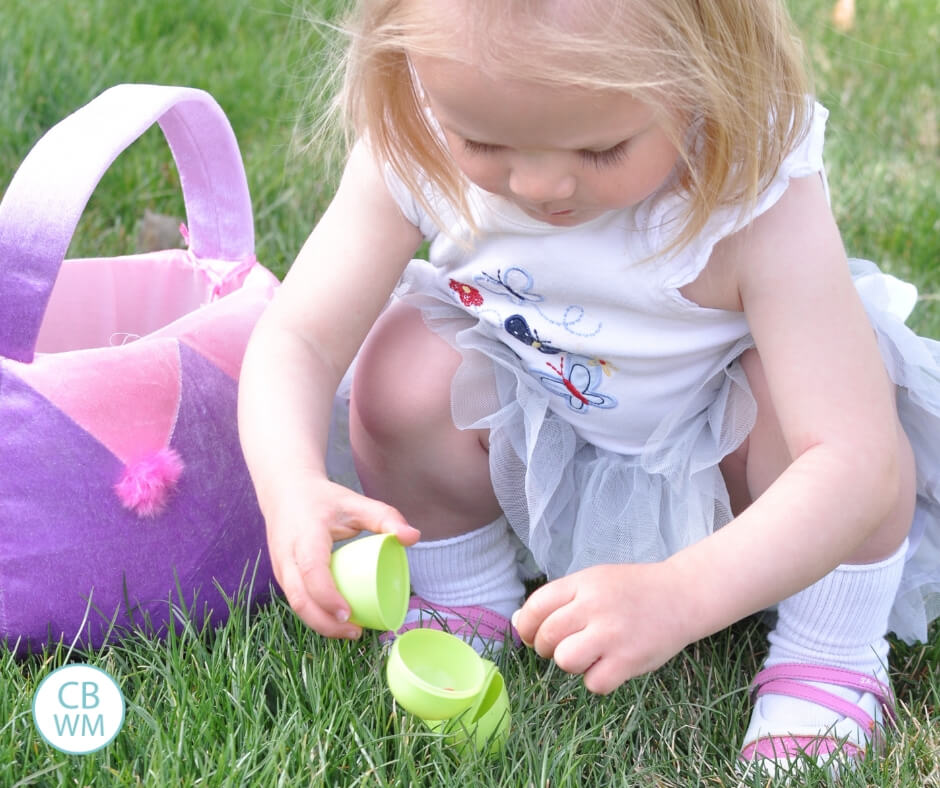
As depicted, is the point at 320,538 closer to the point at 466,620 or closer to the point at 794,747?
the point at 466,620

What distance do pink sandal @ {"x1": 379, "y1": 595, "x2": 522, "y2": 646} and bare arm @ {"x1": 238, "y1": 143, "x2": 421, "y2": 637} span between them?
27 cm

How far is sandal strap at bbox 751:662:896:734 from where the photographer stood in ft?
4.15

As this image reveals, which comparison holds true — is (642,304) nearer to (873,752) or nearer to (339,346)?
(339,346)

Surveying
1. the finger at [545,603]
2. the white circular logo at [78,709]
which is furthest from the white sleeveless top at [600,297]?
the white circular logo at [78,709]

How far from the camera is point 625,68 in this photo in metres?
0.96

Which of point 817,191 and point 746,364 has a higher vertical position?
point 817,191

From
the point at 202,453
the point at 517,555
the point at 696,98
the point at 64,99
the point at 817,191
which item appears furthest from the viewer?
the point at 64,99

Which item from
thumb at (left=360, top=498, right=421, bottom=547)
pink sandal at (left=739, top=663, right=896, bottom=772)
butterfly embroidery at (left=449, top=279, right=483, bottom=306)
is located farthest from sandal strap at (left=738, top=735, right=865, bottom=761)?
butterfly embroidery at (left=449, top=279, right=483, bottom=306)

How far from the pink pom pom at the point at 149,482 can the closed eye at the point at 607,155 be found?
512 millimetres

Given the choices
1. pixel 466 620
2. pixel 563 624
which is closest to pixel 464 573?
pixel 466 620

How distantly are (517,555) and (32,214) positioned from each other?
2.19 feet

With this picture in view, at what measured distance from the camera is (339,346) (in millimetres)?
1282

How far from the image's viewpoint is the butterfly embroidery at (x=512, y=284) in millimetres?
1272

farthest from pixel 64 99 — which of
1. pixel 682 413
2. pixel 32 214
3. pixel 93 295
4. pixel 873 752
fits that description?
pixel 873 752
